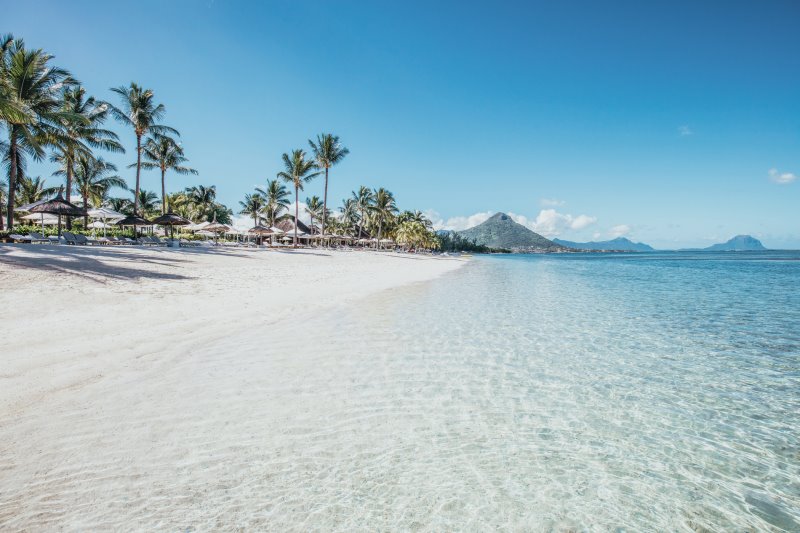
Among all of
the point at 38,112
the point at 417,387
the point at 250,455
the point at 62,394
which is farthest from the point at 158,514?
the point at 38,112

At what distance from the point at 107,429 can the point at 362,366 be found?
10.1 feet

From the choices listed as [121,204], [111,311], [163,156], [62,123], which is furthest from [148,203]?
[111,311]

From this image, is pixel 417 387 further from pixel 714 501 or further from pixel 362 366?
pixel 714 501

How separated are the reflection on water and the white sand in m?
0.02

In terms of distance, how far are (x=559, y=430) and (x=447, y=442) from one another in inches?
49.0

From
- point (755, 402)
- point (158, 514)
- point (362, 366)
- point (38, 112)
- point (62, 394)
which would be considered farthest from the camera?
point (38, 112)

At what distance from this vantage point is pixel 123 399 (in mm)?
4133

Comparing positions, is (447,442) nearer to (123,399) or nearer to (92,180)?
(123,399)

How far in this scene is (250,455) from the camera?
10.5ft

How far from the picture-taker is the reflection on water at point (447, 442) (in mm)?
2627

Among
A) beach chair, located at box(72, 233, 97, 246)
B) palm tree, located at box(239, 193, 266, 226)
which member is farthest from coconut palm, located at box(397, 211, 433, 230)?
beach chair, located at box(72, 233, 97, 246)

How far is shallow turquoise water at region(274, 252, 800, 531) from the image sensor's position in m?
2.71

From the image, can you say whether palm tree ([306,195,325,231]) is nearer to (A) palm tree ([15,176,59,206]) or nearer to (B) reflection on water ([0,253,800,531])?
(A) palm tree ([15,176,59,206])

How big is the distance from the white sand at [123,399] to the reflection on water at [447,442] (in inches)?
0.9
